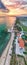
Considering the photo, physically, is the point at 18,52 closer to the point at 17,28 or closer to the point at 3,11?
the point at 17,28

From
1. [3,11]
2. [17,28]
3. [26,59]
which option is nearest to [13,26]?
[17,28]

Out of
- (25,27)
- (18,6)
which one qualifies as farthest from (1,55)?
(18,6)

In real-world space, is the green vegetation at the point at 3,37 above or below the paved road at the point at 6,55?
above

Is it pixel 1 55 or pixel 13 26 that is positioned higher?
pixel 13 26

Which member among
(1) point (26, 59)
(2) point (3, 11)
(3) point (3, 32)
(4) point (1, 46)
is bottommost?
(1) point (26, 59)

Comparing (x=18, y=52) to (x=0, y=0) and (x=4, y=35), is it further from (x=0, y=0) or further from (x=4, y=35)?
(x=0, y=0)

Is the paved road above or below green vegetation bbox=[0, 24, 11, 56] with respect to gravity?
below

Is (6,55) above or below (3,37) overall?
below

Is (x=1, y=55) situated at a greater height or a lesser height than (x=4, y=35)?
lesser
